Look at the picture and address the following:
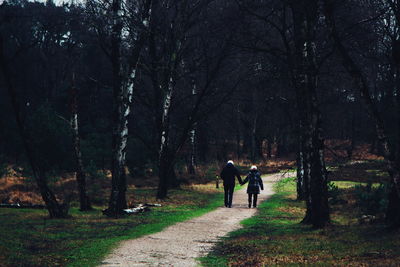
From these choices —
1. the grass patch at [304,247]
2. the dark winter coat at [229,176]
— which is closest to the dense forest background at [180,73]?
the grass patch at [304,247]

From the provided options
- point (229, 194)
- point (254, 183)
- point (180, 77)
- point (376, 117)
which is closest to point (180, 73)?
point (180, 77)

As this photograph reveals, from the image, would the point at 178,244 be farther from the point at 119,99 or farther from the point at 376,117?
the point at 119,99

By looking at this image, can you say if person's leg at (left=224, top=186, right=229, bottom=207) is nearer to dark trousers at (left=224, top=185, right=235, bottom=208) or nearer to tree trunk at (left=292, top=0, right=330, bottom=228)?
dark trousers at (left=224, top=185, right=235, bottom=208)

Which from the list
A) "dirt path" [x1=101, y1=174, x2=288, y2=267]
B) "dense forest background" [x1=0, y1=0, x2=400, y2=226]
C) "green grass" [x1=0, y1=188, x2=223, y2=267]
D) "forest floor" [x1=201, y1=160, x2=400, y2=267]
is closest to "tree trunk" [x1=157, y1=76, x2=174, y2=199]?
"dense forest background" [x1=0, y1=0, x2=400, y2=226]

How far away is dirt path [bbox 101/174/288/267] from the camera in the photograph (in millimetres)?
9469

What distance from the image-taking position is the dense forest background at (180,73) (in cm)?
1366

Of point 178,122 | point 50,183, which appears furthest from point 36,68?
point 50,183

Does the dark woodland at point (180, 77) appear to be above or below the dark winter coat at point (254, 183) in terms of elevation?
above

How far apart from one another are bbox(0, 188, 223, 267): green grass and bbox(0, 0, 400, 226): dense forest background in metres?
1.13

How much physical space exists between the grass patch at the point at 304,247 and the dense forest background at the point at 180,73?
0.90 m

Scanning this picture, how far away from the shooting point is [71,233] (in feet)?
41.9

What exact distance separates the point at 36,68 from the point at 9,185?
2789 centimetres

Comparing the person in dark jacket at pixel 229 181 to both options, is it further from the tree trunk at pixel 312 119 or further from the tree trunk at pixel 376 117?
the tree trunk at pixel 376 117

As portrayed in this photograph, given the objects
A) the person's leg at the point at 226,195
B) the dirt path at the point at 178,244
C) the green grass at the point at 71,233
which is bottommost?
the dirt path at the point at 178,244
